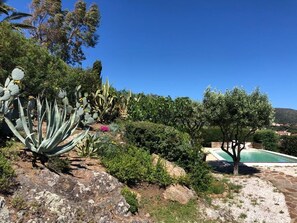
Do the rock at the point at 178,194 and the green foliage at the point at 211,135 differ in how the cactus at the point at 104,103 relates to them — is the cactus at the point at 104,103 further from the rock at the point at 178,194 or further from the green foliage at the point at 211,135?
the green foliage at the point at 211,135

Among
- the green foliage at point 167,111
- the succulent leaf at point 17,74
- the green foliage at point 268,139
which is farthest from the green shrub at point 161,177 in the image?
the green foliage at point 268,139

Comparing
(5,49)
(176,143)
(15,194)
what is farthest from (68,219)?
(5,49)

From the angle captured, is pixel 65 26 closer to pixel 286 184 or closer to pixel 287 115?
pixel 286 184

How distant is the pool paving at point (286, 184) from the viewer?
8296mm

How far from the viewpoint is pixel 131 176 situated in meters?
6.98

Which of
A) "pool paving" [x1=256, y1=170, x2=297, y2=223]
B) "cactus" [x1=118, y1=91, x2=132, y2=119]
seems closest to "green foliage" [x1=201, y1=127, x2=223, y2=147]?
"pool paving" [x1=256, y1=170, x2=297, y2=223]

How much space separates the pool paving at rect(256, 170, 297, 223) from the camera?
830 cm

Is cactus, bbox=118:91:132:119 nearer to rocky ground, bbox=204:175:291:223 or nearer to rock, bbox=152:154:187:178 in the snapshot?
rock, bbox=152:154:187:178

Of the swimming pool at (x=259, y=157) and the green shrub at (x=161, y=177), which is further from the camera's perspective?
the swimming pool at (x=259, y=157)

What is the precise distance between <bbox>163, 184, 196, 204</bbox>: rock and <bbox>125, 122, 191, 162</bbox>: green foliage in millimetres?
1546

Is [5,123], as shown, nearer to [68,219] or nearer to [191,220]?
[68,219]

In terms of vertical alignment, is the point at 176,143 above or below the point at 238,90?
below

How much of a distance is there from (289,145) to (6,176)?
Result: 67.0 ft

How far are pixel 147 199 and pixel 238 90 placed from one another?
22.3ft
